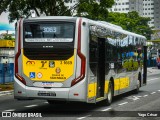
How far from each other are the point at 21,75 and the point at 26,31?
4.59ft

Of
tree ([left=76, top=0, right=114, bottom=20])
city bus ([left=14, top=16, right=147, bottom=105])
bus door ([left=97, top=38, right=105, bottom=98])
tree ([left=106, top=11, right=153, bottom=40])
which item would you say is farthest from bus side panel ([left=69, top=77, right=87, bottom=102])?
tree ([left=106, top=11, right=153, bottom=40])

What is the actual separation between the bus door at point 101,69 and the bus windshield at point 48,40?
175 centimetres

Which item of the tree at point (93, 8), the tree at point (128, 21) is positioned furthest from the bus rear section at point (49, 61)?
the tree at point (128, 21)

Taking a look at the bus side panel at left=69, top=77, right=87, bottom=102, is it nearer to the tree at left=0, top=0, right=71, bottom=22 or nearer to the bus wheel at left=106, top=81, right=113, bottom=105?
the bus wheel at left=106, top=81, right=113, bottom=105

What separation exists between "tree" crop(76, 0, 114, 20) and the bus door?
43.5 feet

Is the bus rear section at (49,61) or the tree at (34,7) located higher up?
the tree at (34,7)

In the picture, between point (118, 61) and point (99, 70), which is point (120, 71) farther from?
point (99, 70)

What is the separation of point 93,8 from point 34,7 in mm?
3686

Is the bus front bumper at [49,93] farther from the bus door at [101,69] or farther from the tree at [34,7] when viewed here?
the tree at [34,7]

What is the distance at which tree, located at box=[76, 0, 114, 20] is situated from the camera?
97.5 feet

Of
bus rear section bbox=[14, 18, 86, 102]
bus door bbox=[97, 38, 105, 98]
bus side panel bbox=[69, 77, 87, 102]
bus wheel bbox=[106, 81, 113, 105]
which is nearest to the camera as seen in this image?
bus side panel bbox=[69, 77, 87, 102]

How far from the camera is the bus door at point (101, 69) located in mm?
16116

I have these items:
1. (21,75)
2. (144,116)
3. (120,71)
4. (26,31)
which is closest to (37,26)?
(26,31)

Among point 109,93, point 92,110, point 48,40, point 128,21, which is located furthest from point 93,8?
point 128,21
